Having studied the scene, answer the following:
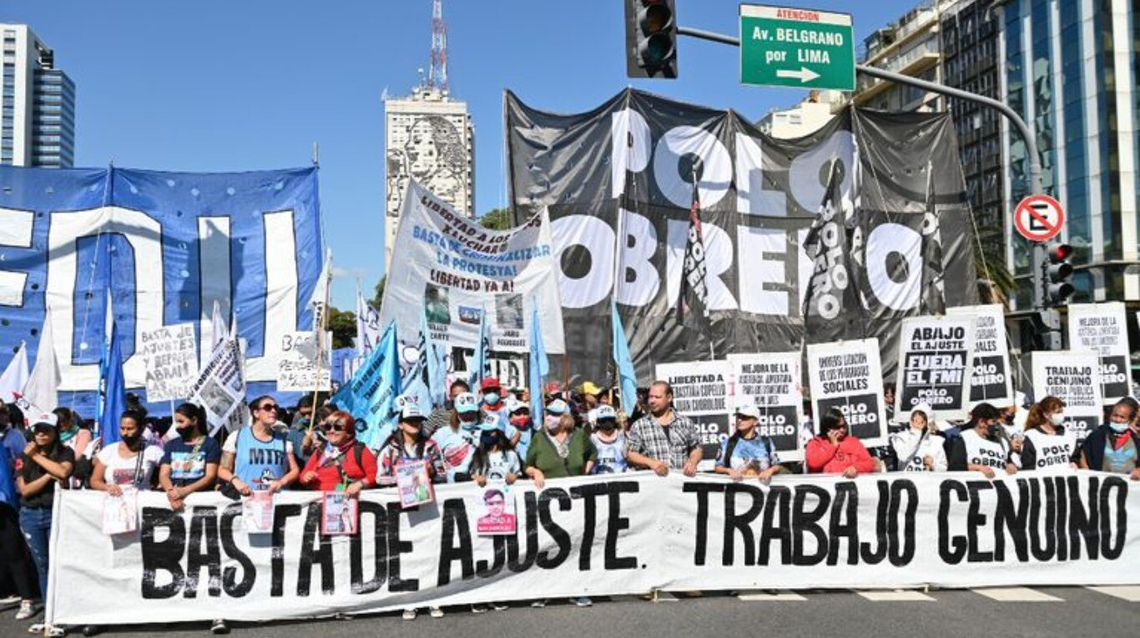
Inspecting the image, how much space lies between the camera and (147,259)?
606 inches

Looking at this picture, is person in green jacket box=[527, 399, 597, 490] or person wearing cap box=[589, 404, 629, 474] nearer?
person in green jacket box=[527, 399, 597, 490]

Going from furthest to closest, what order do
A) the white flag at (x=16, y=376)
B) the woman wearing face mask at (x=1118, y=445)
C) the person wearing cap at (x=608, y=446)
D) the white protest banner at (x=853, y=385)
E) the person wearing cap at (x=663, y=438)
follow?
the white flag at (x=16, y=376), the white protest banner at (x=853, y=385), the woman wearing face mask at (x=1118, y=445), the person wearing cap at (x=608, y=446), the person wearing cap at (x=663, y=438)

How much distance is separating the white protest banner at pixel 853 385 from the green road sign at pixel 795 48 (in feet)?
9.58

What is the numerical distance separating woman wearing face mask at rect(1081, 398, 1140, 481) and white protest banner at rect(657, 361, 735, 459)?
3.28 metres

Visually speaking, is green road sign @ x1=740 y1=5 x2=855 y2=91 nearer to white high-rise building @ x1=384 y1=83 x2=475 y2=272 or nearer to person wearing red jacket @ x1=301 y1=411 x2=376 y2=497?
person wearing red jacket @ x1=301 y1=411 x2=376 y2=497

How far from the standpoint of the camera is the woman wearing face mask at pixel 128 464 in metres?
7.67

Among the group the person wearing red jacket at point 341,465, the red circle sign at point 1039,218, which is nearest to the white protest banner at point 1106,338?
the red circle sign at point 1039,218

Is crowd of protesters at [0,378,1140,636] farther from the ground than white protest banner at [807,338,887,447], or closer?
closer

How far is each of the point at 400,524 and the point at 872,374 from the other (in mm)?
4790

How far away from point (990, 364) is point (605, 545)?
5263 millimetres

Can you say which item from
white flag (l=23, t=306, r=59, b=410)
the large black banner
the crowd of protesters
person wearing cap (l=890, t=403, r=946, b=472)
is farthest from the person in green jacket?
the large black banner

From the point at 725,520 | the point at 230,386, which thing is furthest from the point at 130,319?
the point at 725,520

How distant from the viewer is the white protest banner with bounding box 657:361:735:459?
440 inches

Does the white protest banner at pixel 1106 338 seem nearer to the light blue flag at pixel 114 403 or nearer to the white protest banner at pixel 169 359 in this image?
the white protest banner at pixel 169 359
